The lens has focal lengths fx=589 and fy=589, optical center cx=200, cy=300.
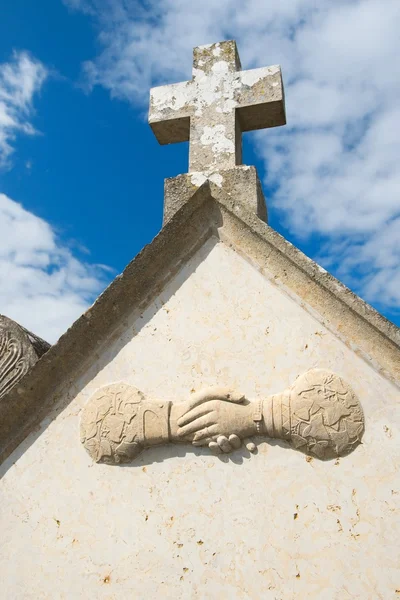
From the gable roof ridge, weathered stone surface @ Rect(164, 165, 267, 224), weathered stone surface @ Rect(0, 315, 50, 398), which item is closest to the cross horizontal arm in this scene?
weathered stone surface @ Rect(164, 165, 267, 224)

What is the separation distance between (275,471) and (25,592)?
1.76m

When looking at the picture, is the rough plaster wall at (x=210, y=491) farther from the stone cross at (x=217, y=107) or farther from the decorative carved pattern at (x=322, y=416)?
the stone cross at (x=217, y=107)

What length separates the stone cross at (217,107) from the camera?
5191mm

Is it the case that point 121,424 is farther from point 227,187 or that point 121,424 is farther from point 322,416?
point 227,187

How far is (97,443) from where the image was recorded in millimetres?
3939

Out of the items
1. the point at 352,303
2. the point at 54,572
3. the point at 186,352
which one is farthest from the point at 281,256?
the point at 54,572

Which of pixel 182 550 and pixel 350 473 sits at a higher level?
pixel 350 473

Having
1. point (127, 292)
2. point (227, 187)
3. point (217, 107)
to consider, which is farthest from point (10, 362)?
point (217, 107)

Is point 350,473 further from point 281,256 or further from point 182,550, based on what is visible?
point 281,256

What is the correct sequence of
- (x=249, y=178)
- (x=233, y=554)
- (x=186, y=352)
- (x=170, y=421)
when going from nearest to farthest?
(x=233, y=554)
(x=170, y=421)
(x=186, y=352)
(x=249, y=178)

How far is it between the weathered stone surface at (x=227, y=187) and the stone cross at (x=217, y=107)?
0.46 ft

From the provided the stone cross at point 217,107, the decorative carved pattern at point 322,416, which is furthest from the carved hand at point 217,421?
the stone cross at point 217,107

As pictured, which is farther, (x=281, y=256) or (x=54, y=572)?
(x=281, y=256)

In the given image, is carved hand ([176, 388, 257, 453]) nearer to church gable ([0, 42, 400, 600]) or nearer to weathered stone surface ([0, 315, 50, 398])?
church gable ([0, 42, 400, 600])
